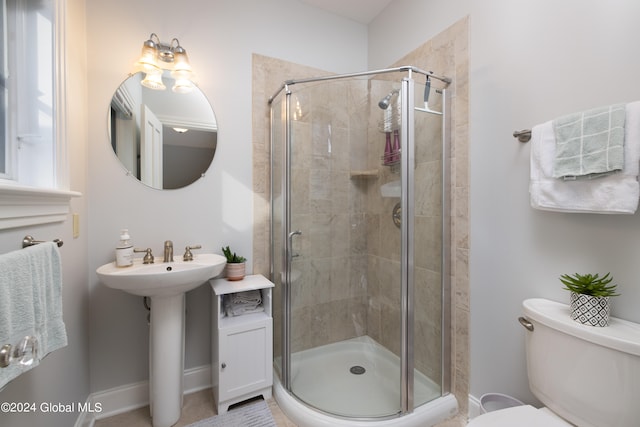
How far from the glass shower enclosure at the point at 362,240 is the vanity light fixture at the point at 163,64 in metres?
0.57

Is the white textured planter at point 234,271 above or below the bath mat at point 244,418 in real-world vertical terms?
above

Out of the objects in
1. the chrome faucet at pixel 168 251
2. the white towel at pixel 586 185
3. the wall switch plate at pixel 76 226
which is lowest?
the chrome faucet at pixel 168 251

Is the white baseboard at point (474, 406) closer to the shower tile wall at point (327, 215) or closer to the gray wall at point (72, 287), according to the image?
the shower tile wall at point (327, 215)

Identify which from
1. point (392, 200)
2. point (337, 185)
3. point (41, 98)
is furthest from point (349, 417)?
point (41, 98)

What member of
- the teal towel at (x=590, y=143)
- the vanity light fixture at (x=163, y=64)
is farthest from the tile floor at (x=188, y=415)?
the vanity light fixture at (x=163, y=64)

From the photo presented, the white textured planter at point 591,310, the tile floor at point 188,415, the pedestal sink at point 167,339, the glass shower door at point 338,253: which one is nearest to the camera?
the white textured planter at point 591,310

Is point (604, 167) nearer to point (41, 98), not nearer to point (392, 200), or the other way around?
point (392, 200)

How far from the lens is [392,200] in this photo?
159cm

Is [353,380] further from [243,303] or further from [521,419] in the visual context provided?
[521,419]

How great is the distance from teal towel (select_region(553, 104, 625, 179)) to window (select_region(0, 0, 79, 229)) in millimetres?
1871

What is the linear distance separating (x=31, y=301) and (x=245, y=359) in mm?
1093

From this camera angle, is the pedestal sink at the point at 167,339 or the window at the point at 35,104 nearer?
the window at the point at 35,104

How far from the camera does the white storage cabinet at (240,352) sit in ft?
5.02

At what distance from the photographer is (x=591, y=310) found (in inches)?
38.1
